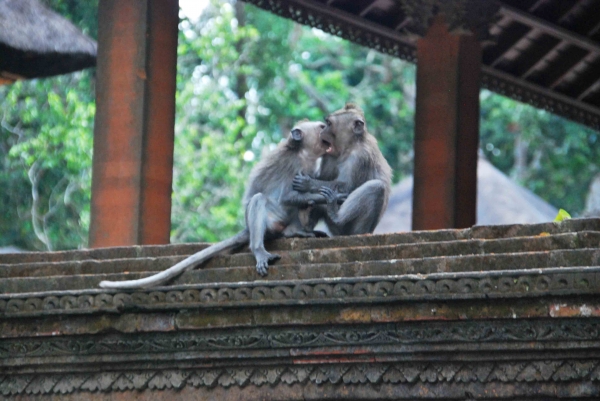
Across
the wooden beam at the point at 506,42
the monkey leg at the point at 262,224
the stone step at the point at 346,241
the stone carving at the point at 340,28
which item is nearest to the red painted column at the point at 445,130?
the stone carving at the point at 340,28

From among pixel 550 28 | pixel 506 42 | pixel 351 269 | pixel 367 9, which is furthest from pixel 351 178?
pixel 506 42

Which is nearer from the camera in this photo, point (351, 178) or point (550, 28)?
point (351, 178)

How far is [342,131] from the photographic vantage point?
841 cm

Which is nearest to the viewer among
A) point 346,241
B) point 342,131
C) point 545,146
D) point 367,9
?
point 346,241

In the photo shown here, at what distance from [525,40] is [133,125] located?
18.8ft

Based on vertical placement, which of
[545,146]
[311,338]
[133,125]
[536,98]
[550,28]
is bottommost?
[311,338]

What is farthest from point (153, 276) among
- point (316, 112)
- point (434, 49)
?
point (316, 112)

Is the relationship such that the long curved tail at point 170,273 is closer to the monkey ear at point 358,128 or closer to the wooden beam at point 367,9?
the monkey ear at point 358,128

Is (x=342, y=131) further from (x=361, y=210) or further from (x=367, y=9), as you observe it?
(x=367, y=9)

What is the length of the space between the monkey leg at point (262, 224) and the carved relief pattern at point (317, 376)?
0.63 meters

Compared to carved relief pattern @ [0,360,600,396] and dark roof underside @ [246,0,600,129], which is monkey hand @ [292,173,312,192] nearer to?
carved relief pattern @ [0,360,600,396]

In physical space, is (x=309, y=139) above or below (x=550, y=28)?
below

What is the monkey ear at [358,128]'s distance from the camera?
27.3 feet

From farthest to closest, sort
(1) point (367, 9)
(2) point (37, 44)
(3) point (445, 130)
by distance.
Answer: (1) point (367, 9) < (3) point (445, 130) < (2) point (37, 44)
